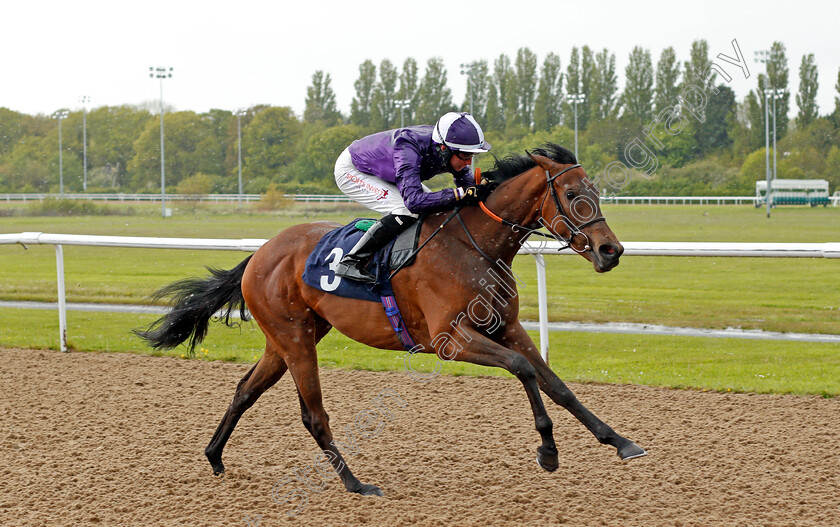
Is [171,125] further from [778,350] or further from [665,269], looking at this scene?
[778,350]

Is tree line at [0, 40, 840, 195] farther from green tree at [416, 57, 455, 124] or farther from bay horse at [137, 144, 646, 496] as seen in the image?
bay horse at [137, 144, 646, 496]

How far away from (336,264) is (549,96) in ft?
104

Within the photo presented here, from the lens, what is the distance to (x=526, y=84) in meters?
36.7

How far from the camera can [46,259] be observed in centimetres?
2014

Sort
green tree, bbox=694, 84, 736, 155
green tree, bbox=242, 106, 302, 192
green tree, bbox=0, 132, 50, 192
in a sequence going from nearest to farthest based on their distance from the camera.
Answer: green tree, bbox=694, 84, 736, 155 → green tree, bbox=242, 106, 302, 192 → green tree, bbox=0, 132, 50, 192

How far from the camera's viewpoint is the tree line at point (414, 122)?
2916 centimetres

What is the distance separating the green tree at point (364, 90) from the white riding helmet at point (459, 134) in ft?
115

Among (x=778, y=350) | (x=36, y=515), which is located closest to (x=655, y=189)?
(x=778, y=350)

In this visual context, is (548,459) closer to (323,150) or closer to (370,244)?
(370,244)

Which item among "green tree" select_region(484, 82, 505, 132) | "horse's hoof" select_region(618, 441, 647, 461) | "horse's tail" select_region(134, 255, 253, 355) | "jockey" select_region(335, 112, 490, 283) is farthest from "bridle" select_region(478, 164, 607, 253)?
"green tree" select_region(484, 82, 505, 132)

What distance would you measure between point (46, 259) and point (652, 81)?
21119 millimetres

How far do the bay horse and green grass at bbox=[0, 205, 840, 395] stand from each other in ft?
8.08

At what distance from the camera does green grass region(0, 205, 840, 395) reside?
21.3 ft

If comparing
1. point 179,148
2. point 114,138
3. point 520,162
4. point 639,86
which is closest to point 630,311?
point 520,162
